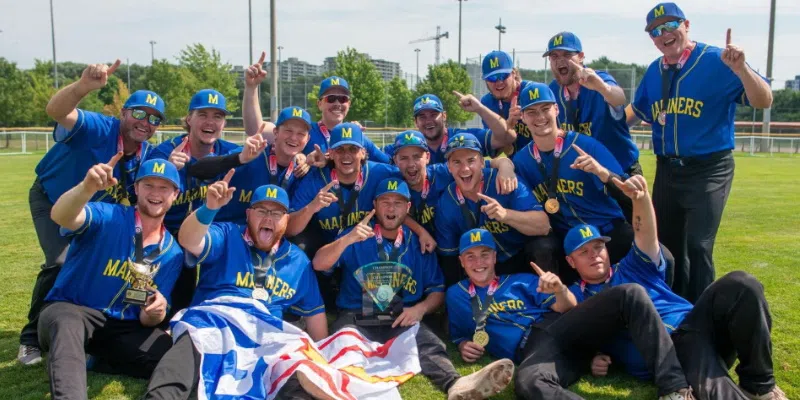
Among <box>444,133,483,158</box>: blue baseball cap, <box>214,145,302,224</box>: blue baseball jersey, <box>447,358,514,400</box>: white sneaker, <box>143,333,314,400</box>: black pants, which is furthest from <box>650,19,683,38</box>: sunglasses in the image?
<box>143,333,314,400</box>: black pants

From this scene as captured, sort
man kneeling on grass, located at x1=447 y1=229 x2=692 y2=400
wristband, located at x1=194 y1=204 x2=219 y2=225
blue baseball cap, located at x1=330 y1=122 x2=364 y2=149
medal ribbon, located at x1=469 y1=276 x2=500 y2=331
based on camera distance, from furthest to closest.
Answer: blue baseball cap, located at x1=330 y1=122 x2=364 y2=149
medal ribbon, located at x1=469 y1=276 x2=500 y2=331
wristband, located at x1=194 y1=204 x2=219 y2=225
man kneeling on grass, located at x1=447 y1=229 x2=692 y2=400

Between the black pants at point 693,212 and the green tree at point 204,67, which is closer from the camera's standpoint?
the black pants at point 693,212

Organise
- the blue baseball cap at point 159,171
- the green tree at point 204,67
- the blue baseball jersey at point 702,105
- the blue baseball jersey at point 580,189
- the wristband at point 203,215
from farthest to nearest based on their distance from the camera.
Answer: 1. the green tree at point 204,67
2. the blue baseball jersey at point 580,189
3. the blue baseball jersey at point 702,105
4. the blue baseball cap at point 159,171
5. the wristband at point 203,215

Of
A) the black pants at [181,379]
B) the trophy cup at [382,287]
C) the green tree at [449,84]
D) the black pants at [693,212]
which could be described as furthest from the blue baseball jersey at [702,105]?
the green tree at [449,84]

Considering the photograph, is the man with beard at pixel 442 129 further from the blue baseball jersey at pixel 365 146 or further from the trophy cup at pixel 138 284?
the trophy cup at pixel 138 284

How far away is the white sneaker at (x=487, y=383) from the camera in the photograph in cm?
426

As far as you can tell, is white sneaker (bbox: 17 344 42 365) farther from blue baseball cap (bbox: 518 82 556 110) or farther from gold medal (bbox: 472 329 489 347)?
blue baseball cap (bbox: 518 82 556 110)

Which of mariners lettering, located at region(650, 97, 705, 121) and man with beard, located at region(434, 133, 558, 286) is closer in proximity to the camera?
mariners lettering, located at region(650, 97, 705, 121)

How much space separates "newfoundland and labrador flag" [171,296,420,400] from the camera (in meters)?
4.41

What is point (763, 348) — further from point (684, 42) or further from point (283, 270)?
point (283, 270)

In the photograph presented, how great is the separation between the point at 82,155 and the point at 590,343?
495 centimetres

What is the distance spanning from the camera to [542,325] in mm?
5145

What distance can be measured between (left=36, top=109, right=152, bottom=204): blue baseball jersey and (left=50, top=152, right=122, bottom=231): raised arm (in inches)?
48.9

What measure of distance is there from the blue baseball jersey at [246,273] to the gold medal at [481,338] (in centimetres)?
146
